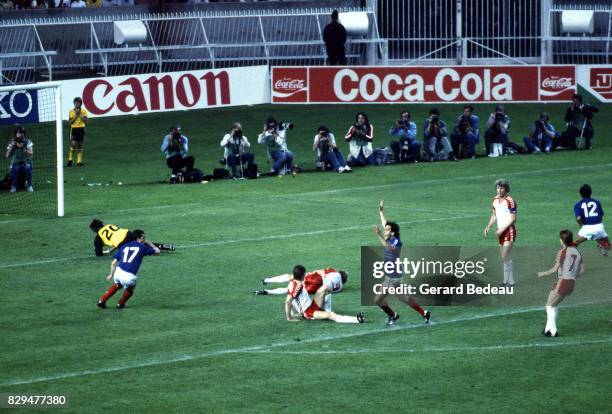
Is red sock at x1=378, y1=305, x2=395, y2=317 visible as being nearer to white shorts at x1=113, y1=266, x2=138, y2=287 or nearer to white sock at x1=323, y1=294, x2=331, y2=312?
white sock at x1=323, y1=294, x2=331, y2=312

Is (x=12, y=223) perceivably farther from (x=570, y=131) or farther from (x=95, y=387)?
(x=570, y=131)

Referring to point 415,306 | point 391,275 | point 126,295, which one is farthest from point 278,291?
point 415,306

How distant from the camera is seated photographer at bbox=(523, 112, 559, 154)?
42000mm

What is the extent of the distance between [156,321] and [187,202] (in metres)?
12.8

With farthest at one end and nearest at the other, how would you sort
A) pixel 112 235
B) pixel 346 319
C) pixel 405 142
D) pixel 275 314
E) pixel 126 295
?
pixel 405 142 → pixel 112 235 → pixel 126 295 → pixel 275 314 → pixel 346 319

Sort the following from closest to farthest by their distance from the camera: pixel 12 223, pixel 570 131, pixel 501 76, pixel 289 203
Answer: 1. pixel 12 223
2. pixel 289 203
3. pixel 570 131
4. pixel 501 76

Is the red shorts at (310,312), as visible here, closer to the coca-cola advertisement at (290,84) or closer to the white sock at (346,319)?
the white sock at (346,319)

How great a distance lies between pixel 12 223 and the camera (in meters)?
32.2

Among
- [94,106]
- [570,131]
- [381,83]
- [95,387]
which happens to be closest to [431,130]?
[570,131]

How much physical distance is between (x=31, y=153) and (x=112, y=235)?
10.5 m

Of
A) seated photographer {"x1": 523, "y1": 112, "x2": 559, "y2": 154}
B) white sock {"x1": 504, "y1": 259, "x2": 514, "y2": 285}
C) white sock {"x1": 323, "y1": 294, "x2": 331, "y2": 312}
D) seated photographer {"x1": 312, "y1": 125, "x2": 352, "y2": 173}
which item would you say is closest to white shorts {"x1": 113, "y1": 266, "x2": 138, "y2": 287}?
white sock {"x1": 323, "y1": 294, "x2": 331, "y2": 312}

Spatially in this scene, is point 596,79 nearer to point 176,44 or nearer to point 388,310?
point 176,44

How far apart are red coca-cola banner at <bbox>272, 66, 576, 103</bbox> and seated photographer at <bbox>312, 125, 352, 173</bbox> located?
894 cm

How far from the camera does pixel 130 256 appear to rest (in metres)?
22.7
